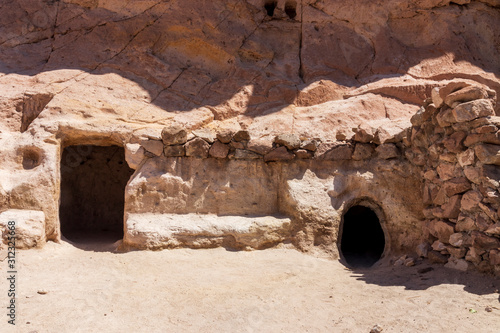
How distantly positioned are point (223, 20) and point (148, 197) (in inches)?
155

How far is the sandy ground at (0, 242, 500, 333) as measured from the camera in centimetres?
373

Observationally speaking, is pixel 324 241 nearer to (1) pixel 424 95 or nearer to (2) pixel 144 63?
(1) pixel 424 95

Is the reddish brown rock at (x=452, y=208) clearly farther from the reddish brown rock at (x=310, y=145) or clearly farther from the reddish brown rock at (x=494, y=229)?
the reddish brown rock at (x=310, y=145)

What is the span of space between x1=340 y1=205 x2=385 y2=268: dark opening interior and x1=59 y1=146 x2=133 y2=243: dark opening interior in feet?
13.1

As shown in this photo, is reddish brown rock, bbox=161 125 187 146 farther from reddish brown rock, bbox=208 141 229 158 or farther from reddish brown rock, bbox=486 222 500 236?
reddish brown rock, bbox=486 222 500 236

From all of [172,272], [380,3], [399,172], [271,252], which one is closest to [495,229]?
[399,172]

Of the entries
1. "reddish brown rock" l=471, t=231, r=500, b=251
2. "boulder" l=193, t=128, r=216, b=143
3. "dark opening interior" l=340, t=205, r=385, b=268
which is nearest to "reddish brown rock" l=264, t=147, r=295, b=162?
"boulder" l=193, t=128, r=216, b=143

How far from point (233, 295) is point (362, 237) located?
3.75m

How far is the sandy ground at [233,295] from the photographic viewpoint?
3732 millimetres

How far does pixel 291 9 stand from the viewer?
884cm

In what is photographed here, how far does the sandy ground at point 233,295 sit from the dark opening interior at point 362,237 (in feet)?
3.79

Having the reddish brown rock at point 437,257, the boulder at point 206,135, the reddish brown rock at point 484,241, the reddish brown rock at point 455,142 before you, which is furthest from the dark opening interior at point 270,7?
the reddish brown rock at point 484,241

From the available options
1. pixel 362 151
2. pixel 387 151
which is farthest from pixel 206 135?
pixel 387 151

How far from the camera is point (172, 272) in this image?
5.13 m
